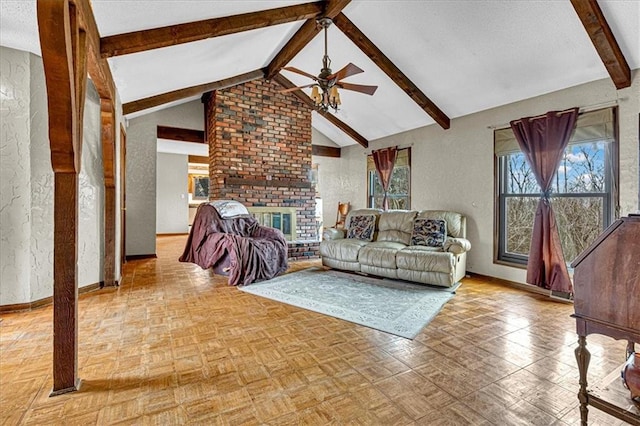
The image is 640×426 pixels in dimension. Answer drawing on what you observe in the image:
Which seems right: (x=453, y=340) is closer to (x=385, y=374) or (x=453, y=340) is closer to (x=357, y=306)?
(x=385, y=374)

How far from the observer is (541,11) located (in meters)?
2.99

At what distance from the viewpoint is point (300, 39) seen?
4488 millimetres

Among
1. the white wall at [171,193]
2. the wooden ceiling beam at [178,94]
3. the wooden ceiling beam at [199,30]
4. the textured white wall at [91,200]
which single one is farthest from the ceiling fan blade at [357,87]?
the white wall at [171,193]

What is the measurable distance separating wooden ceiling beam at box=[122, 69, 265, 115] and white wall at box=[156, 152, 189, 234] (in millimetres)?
4543

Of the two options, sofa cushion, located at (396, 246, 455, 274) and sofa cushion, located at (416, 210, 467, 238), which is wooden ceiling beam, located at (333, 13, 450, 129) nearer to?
sofa cushion, located at (416, 210, 467, 238)

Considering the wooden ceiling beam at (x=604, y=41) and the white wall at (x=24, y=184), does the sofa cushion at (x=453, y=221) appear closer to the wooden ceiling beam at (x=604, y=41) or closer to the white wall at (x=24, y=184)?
the wooden ceiling beam at (x=604, y=41)

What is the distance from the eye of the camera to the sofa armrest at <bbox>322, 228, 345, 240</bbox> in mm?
5155

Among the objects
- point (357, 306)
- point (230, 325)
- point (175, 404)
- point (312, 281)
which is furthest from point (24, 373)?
point (312, 281)

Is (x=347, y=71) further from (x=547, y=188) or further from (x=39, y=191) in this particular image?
(x=39, y=191)

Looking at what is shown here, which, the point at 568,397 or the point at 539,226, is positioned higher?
the point at 539,226

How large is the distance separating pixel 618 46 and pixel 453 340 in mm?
3175

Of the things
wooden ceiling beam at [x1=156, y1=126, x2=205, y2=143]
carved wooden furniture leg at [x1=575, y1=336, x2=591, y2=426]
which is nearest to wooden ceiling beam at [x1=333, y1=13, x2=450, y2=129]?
wooden ceiling beam at [x1=156, y1=126, x2=205, y2=143]

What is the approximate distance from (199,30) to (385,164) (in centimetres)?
427

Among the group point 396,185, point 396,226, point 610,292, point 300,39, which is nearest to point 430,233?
point 396,226
